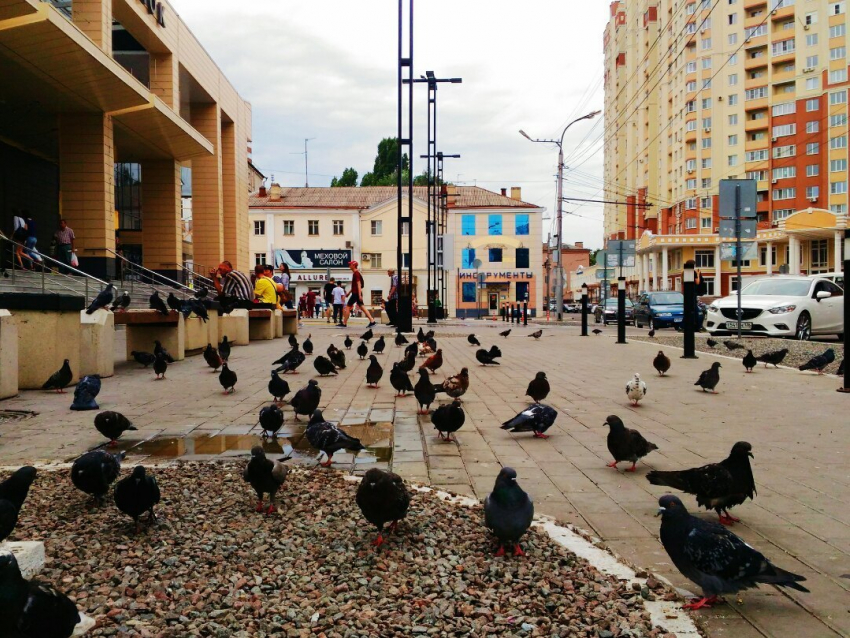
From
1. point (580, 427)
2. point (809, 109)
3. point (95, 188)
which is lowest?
point (580, 427)

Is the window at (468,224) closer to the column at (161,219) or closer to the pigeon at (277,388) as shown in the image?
the column at (161,219)

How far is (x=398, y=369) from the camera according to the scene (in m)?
9.04

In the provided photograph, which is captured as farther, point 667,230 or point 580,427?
point 667,230

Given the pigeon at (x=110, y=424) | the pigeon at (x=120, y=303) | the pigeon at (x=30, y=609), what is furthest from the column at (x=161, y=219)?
the pigeon at (x=30, y=609)

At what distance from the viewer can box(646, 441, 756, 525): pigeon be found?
3.97m

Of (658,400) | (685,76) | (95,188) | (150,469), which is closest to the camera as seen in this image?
(150,469)

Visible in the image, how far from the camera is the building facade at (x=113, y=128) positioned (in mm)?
16984

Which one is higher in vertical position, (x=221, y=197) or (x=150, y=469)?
(x=221, y=197)

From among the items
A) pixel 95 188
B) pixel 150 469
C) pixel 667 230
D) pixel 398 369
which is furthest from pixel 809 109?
pixel 150 469

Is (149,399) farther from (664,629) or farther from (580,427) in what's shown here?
(664,629)

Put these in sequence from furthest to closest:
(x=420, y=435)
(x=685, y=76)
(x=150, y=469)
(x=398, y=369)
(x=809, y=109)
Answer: (x=685, y=76) < (x=809, y=109) < (x=398, y=369) < (x=420, y=435) < (x=150, y=469)

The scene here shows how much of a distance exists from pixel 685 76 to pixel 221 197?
58839mm

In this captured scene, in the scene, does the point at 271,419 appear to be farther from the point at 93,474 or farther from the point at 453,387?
the point at 453,387

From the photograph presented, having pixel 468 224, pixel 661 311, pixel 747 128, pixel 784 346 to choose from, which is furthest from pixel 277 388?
pixel 747 128
